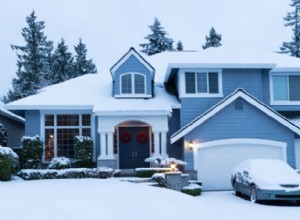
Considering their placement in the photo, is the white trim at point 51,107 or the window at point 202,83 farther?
the window at point 202,83

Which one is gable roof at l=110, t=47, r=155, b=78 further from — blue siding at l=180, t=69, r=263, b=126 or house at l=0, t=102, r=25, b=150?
house at l=0, t=102, r=25, b=150

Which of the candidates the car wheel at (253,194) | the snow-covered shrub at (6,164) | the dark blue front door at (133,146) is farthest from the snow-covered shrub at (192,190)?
the snow-covered shrub at (6,164)

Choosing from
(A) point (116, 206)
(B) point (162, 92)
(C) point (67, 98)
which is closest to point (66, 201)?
(A) point (116, 206)

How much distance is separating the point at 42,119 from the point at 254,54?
13.2 metres

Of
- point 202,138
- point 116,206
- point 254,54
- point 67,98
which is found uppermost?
point 254,54

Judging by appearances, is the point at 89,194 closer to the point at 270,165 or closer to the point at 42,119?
the point at 270,165

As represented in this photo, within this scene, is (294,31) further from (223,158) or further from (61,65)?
(223,158)

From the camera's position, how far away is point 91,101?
2172cm

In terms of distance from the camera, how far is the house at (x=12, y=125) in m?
26.5

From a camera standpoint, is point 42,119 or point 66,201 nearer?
point 66,201

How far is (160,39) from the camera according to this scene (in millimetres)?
48062

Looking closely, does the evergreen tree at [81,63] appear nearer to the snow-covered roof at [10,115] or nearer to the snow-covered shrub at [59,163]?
the snow-covered roof at [10,115]

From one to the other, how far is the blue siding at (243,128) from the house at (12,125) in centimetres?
1335

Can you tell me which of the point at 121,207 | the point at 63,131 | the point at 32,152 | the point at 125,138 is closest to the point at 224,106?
the point at 125,138
